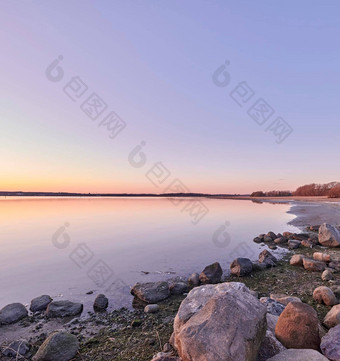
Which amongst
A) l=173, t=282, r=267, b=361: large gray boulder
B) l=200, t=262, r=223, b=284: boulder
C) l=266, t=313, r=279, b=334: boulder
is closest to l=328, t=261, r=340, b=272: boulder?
l=200, t=262, r=223, b=284: boulder

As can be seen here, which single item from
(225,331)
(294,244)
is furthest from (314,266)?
(225,331)

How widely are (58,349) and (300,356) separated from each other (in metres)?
4.63

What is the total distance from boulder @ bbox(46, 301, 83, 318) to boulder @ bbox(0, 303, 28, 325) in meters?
0.74

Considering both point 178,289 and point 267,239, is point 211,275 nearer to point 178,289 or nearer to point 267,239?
point 178,289

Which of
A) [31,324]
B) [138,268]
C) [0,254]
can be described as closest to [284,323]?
[31,324]

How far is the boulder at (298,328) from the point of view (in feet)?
12.2

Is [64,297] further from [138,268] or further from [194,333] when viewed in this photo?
[194,333]

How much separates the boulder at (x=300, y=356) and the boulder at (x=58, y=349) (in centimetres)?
409

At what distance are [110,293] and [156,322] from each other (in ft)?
9.84

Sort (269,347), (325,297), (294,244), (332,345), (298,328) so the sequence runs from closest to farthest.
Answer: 1. (332,345)
2. (269,347)
3. (298,328)
4. (325,297)
5. (294,244)

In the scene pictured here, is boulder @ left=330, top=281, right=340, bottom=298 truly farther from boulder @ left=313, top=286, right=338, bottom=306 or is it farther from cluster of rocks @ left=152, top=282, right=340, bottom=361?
cluster of rocks @ left=152, top=282, right=340, bottom=361

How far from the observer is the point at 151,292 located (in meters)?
7.71

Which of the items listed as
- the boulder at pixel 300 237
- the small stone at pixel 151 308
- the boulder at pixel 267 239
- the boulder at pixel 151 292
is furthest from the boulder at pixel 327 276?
the boulder at pixel 267 239

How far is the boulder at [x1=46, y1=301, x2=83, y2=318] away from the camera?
688cm
